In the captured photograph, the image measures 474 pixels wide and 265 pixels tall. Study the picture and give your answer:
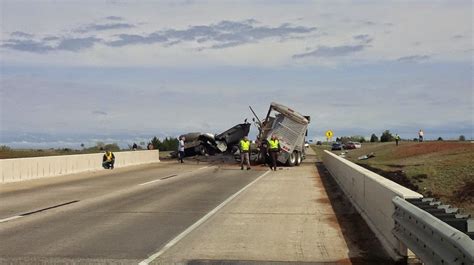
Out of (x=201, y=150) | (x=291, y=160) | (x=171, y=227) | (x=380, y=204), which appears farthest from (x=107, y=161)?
(x=380, y=204)

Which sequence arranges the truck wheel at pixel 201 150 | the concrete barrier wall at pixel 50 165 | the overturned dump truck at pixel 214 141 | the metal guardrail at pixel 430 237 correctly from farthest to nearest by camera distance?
the truck wheel at pixel 201 150 < the overturned dump truck at pixel 214 141 < the concrete barrier wall at pixel 50 165 < the metal guardrail at pixel 430 237

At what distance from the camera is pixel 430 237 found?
6.46 metres

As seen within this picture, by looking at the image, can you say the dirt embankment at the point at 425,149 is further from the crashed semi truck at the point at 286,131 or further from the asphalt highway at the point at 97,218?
the asphalt highway at the point at 97,218

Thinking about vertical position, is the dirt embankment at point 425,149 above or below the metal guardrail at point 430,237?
above

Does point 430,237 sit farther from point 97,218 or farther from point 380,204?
point 97,218

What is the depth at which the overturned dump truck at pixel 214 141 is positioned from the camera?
145 ft

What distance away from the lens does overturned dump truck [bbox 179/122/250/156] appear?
145ft

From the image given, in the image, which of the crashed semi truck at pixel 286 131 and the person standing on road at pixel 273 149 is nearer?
the person standing on road at pixel 273 149

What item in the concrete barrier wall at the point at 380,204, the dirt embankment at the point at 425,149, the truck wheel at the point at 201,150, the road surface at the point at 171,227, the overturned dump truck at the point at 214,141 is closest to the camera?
the concrete barrier wall at the point at 380,204

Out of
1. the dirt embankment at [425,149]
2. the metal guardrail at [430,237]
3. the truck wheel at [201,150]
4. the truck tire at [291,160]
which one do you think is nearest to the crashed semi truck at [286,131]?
the truck tire at [291,160]

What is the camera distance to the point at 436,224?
6.25m

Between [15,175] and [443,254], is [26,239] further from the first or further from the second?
[15,175]

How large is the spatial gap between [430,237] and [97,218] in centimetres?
847

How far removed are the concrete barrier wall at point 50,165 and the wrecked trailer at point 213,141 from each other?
6.10 metres
